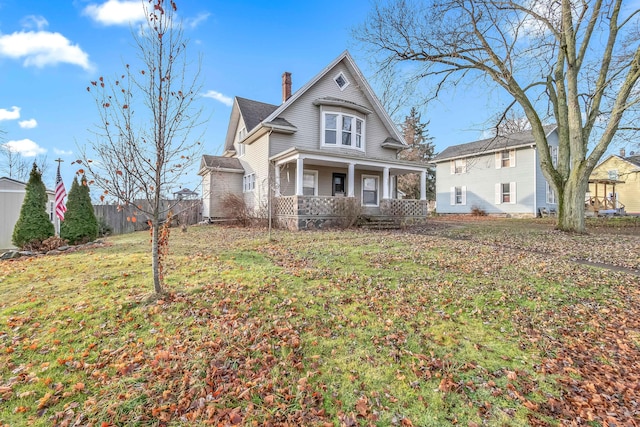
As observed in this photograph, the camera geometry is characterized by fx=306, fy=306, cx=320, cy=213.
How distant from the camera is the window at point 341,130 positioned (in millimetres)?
16188

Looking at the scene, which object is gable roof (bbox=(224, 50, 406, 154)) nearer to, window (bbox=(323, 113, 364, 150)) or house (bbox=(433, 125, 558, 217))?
window (bbox=(323, 113, 364, 150))

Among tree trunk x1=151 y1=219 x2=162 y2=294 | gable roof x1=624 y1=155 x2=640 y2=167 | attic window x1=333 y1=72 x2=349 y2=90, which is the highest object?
attic window x1=333 y1=72 x2=349 y2=90

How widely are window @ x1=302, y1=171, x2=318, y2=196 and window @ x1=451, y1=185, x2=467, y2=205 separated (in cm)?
1727

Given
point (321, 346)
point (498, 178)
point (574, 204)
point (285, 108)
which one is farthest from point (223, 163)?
point (498, 178)

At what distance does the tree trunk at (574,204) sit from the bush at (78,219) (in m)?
18.0

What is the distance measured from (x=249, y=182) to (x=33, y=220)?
10.00 metres

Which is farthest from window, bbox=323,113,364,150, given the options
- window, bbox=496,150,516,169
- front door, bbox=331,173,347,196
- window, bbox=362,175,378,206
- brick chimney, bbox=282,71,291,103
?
window, bbox=496,150,516,169

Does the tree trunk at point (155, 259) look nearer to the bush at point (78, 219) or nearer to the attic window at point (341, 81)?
the bush at point (78, 219)

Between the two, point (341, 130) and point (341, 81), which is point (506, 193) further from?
point (341, 81)

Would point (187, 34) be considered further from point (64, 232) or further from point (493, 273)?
point (64, 232)

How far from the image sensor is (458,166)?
2803 centimetres

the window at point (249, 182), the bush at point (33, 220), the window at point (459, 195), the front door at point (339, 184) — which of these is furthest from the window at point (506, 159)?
the bush at point (33, 220)

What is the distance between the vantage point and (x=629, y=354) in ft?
11.7

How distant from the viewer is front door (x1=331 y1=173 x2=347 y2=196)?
56.1 feet
